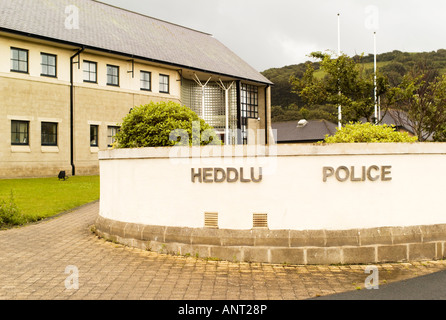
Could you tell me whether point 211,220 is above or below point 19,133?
below

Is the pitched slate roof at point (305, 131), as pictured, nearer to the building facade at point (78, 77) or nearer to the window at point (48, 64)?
the building facade at point (78, 77)

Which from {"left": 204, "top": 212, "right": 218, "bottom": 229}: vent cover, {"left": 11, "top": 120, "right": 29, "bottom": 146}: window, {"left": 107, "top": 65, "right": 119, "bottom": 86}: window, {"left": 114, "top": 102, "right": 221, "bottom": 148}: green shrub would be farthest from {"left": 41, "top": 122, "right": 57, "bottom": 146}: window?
{"left": 204, "top": 212, "right": 218, "bottom": 229}: vent cover

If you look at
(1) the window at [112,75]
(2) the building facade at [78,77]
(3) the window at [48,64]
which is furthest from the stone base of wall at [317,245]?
(1) the window at [112,75]

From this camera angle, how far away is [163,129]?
9.76 m

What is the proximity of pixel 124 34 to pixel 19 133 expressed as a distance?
38.5 ft

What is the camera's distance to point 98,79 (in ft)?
98.9

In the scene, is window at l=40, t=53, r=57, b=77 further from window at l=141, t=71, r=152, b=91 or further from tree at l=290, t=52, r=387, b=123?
tree at l=290, t=52, r=387, b=123

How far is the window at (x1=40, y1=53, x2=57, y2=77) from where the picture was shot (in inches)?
1073

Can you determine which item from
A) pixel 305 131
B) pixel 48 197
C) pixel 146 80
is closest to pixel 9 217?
pixel 48 197

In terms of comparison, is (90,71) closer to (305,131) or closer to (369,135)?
(369,135)

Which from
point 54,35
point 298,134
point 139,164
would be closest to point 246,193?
point 139,164
